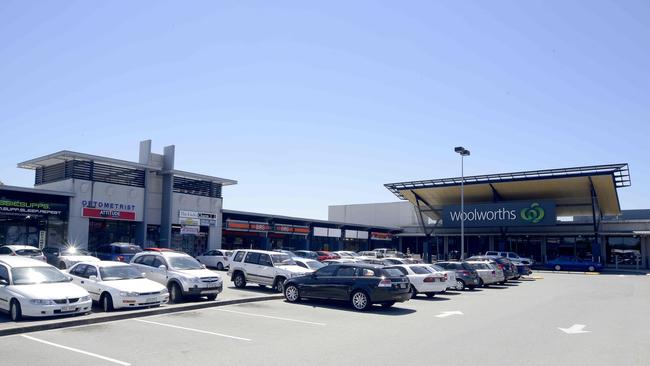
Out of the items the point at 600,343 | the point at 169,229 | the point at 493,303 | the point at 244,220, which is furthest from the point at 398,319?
the point at 244,220

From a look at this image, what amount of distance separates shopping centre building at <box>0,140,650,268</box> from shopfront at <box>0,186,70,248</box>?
6cm

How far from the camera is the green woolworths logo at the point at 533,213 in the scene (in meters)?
49.7

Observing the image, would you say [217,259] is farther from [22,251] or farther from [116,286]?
[116,286]

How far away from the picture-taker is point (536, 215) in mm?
50031

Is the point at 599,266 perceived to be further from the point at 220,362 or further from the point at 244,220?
the point at 220,362

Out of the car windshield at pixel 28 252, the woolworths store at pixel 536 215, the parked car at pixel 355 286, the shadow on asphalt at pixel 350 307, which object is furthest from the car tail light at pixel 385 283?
the woolworths store at pixel 536 215

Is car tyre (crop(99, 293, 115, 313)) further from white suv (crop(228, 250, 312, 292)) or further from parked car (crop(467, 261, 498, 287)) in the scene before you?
parked car (crop(467, 261, 498, 287))

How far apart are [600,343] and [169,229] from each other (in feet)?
105

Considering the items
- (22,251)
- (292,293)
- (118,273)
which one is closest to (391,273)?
(292,293)

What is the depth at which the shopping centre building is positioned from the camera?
105 ft

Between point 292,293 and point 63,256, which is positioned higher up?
point 63,256

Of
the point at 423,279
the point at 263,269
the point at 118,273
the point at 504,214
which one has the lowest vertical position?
the point at 423,279

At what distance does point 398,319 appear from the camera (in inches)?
564

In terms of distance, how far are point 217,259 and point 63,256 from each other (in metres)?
11.2
